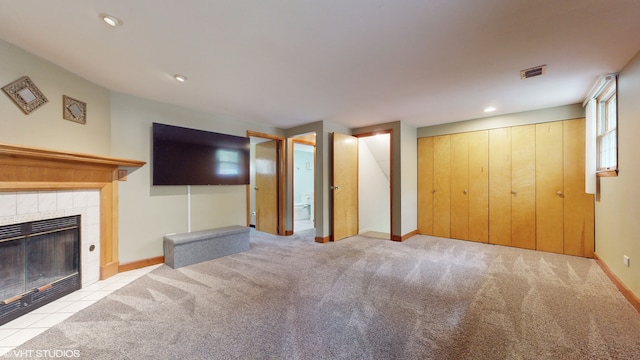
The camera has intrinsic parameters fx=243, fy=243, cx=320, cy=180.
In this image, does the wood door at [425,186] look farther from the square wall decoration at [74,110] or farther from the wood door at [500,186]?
the square wall decoration at [74,110]

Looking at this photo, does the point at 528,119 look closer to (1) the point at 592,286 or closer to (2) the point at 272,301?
(1) the point at 592,286

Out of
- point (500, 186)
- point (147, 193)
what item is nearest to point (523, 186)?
point (500, 186)

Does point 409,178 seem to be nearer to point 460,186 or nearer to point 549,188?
point 460,186

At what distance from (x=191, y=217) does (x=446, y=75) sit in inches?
148

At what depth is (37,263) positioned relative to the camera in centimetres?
216

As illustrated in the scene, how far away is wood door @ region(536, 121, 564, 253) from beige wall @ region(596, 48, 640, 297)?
85 cm

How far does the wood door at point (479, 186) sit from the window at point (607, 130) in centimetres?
133

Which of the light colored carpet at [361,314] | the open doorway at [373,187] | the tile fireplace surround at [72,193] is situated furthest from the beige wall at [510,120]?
the tile fireplace surround at [72,193]

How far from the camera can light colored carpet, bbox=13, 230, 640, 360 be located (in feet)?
5.24

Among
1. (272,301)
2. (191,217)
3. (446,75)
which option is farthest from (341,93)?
(191,217)

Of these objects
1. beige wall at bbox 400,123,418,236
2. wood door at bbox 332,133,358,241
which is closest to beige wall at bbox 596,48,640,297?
beige wall at bbox 400,123,418,236

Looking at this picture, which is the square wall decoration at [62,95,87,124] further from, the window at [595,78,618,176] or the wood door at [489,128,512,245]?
the wood door at [489,128,512,245]

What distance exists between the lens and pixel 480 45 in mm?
1957

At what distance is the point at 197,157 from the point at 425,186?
4194mm
